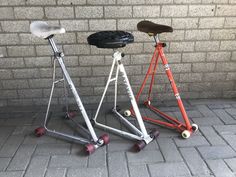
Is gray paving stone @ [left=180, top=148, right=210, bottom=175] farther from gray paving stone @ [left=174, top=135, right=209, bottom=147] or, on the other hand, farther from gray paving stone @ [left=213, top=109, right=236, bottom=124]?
gray paving stone @ [left=213, top=109, right=236, bottom=124]

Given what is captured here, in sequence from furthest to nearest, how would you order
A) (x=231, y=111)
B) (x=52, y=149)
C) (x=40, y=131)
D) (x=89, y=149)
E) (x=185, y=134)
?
(x=231, y=111) → (x=40, y=131) → (x=185, y=134) → (x=52, y=149) → (x=89, y=149)

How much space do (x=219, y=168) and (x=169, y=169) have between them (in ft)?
1.42

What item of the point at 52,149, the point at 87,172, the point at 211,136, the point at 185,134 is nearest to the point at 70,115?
the point at 52,149

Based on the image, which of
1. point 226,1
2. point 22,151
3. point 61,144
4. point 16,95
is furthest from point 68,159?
point 226,1

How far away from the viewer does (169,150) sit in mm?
2264

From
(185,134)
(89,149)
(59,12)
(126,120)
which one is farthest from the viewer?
(59,12)

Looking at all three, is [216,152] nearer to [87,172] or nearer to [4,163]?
[87,172]

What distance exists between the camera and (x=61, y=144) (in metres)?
2.40

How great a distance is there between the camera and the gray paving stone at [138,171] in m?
1.96

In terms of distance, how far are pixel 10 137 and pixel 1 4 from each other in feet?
5.17

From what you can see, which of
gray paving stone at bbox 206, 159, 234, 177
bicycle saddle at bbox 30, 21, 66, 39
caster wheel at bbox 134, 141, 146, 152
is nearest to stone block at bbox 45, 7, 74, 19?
bicycle saddle at bbox 30, 21, 66, 39

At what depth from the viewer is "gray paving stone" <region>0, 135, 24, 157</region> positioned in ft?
7.41

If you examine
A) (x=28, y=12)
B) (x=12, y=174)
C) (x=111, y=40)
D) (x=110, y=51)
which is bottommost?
(x=12, y=174)

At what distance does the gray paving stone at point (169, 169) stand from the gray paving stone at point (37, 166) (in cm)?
95
